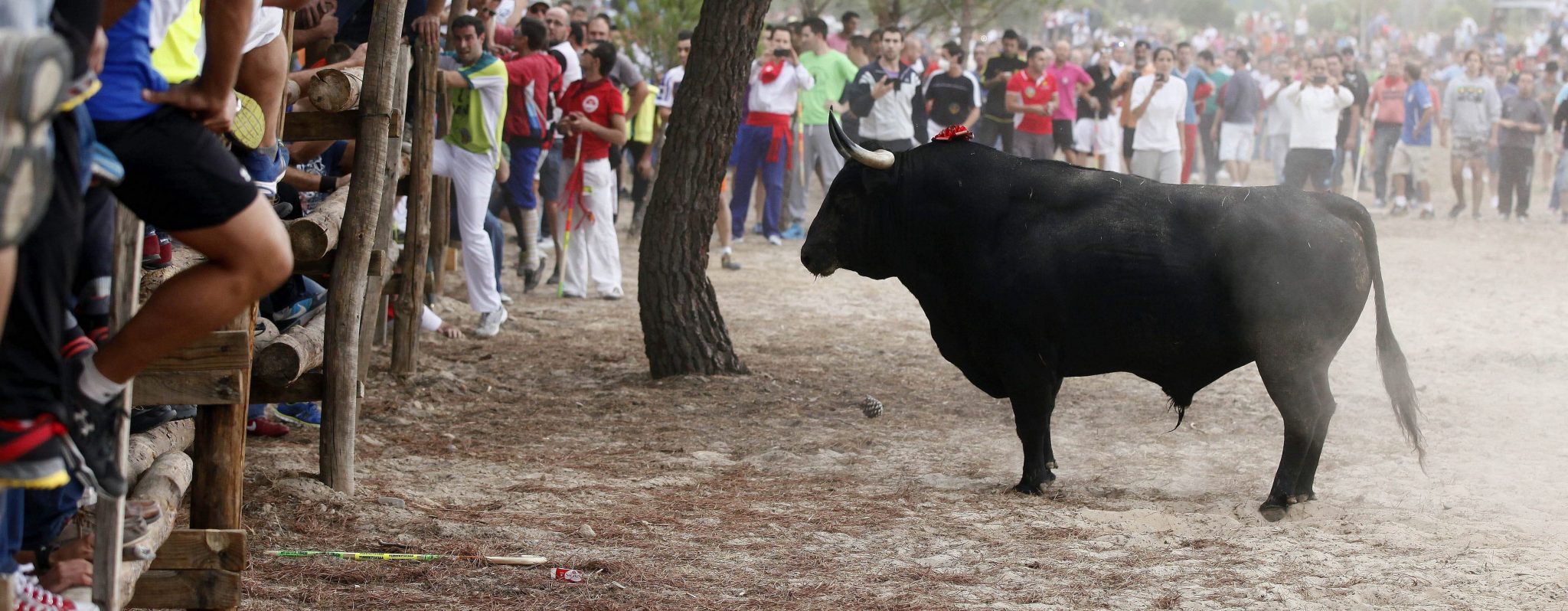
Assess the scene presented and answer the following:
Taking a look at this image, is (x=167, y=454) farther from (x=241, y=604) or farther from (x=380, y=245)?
(x=380, y=245)

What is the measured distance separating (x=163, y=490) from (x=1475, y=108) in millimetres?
18244

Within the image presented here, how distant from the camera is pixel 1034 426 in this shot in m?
6.45

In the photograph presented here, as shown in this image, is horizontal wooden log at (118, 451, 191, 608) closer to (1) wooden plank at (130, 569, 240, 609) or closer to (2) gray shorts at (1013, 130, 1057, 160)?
(1) wooden plank at (130, 569, 240, 609)

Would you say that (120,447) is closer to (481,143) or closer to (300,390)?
(300,390)

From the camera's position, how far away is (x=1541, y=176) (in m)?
23.5

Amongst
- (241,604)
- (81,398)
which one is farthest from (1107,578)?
(81,398)

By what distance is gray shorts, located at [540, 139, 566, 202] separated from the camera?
12.4 metres

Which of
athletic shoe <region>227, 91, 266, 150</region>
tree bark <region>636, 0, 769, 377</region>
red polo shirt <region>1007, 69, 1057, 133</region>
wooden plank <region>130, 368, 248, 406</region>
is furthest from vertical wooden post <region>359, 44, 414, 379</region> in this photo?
red polo shirt <region>1007, 69, 1057, 133</region>

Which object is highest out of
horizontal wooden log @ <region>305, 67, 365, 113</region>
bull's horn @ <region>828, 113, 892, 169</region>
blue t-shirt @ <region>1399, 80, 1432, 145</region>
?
blue t-shirt @ <region>1399, 80, 1432, 145</region>

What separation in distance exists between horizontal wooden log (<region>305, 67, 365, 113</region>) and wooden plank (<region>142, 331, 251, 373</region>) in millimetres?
2312

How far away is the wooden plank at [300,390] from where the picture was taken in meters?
5.64

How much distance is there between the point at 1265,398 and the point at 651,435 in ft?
11.9

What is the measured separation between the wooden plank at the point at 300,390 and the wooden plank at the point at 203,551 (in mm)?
1594

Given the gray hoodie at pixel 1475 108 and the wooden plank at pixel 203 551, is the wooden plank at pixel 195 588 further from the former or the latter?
the gray hoodie at pixel 1475 108
